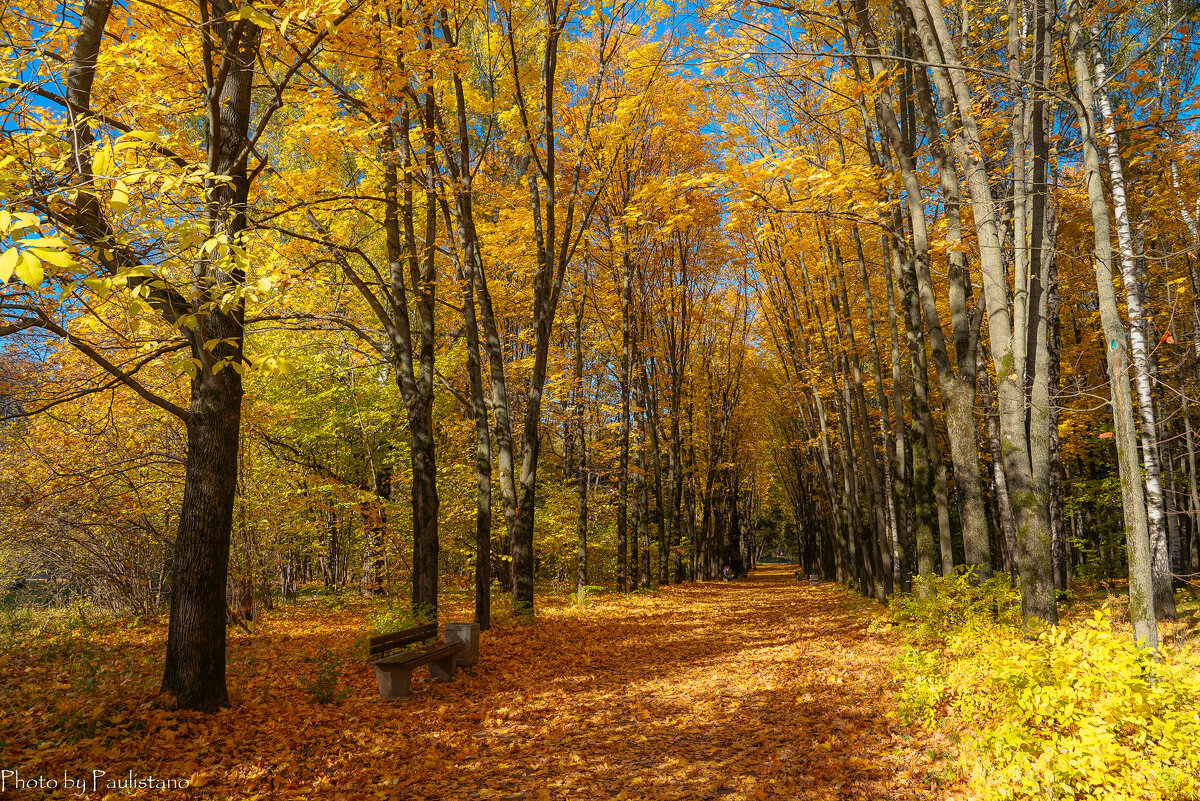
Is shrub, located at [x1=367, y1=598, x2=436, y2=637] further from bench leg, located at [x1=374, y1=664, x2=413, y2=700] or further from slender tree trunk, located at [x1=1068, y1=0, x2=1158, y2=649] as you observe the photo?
slender tree trunk, located at [x1=1068, y1=0, x2=1158, y2=649]

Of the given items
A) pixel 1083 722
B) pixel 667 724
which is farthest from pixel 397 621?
pixel 1083 722

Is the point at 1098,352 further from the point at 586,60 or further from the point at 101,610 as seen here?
the point at 101,610

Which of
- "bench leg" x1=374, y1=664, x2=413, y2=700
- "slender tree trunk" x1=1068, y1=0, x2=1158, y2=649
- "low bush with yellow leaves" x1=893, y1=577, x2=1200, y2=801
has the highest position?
"slender tree trunk" x1=1068, y1=0, x2=1158, y2=649

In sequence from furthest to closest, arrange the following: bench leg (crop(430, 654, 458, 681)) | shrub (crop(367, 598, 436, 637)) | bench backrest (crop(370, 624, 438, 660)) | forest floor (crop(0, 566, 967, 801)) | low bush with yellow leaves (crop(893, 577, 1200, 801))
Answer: shrub (crop(367, 598, 436, 637)), bench leg (crop(430, 654, 458, 681)), bench backrest (crop(370, 624, 438, 660)), forest floor (crop(0, 566, 967, 801)), low bush with yellow leaves (crop(893, 577, 1200, 801))

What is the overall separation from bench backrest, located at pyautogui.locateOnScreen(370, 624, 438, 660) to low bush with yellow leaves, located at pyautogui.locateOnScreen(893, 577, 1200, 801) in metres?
5.25

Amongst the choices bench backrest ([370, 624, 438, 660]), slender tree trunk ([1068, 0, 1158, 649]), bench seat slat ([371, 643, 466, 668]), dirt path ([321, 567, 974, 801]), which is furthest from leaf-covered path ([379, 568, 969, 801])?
slender tree trunk ([1068, 0, 1158, 649])

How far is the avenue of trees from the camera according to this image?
4.91 m

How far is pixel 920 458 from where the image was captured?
31.0ft

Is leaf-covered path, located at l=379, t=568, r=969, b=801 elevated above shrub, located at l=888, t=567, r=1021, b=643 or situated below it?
below

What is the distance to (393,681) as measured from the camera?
6371 mm

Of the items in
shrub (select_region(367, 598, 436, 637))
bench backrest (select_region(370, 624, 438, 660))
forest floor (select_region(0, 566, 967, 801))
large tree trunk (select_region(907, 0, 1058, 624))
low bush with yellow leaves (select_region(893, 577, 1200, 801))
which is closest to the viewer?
low bush with yellow leaves (select_region(893, 577, 1200, 801))

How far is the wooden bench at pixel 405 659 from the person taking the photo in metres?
6.35

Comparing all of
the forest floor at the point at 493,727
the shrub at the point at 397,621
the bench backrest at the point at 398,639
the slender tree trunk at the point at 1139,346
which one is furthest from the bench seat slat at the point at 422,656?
the slender tree trunk at the point at 1139,346

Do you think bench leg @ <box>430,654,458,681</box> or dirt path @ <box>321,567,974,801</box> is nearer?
dirt path @ <box>321,567,974,801</box>
